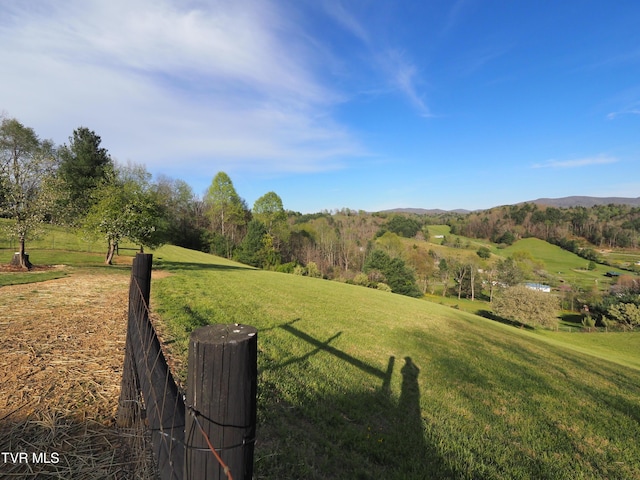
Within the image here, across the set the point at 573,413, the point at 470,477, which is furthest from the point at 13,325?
the point at 573,413

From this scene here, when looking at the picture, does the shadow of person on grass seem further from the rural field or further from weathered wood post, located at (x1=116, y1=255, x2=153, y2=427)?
weathered wood post, located at (x1=116, y1=255, x2=153, y2=427)

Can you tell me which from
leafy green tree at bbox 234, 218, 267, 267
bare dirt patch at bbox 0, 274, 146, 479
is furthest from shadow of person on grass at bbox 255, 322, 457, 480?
leafy green tree at bbox 234, 218, 267, 267

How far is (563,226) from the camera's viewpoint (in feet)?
335

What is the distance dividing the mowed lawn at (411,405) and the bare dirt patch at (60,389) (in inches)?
47.5

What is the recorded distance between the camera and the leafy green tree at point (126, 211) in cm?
1411

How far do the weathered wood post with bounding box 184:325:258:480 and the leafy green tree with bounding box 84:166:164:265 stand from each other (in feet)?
48.8

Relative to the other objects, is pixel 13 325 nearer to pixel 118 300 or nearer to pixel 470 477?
pixel 118 300

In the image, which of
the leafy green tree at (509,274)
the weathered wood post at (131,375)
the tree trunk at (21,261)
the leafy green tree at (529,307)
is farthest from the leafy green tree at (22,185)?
the leafy green tree at (509,274)

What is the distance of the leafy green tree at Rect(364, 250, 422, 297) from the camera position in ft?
152

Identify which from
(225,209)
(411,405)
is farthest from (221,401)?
(225,209)

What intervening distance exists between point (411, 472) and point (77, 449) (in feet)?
10.9

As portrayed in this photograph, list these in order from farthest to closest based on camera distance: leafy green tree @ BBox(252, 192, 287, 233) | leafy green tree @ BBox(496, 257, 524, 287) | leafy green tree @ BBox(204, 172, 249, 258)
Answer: leafy green tree @ BBox(496, 257, 524, 287) < leafy green tree @ BBox(252, 192, 287, 233) < leafy green tree @ BBox(204, 172, 249, 258)

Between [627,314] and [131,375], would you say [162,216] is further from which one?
[627,314]

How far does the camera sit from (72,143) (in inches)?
994
